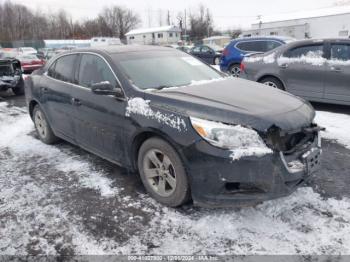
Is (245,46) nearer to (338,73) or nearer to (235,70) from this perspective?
(235,70)

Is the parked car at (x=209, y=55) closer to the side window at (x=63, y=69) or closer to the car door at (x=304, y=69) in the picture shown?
the car door at (x=304, y=69)

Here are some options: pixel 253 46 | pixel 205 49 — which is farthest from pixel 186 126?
pixel 205 49

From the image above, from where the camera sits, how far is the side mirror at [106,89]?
3583mm

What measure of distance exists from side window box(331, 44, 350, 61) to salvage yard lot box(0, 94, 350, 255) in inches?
118

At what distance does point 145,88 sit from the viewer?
360 centimetres

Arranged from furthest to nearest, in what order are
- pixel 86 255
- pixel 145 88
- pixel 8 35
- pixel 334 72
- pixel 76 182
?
pixel 8 35
pixel 334 72
pixel 76 182
pixel 145 88
pixel 86 255

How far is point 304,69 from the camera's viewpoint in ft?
23.4

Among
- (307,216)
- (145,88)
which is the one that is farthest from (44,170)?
(307,216)

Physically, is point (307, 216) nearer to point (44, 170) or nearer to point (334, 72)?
point (44, 170)

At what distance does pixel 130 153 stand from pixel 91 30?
91.5 m

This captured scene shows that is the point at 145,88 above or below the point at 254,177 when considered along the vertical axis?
above

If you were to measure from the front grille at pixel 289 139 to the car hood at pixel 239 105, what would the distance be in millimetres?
55

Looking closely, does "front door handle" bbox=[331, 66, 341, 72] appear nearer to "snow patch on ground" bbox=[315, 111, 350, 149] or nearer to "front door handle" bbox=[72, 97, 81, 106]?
"snow patch on ground" bbox=[315, 111, 350, 149]

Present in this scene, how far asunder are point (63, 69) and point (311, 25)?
4262 centimetres
